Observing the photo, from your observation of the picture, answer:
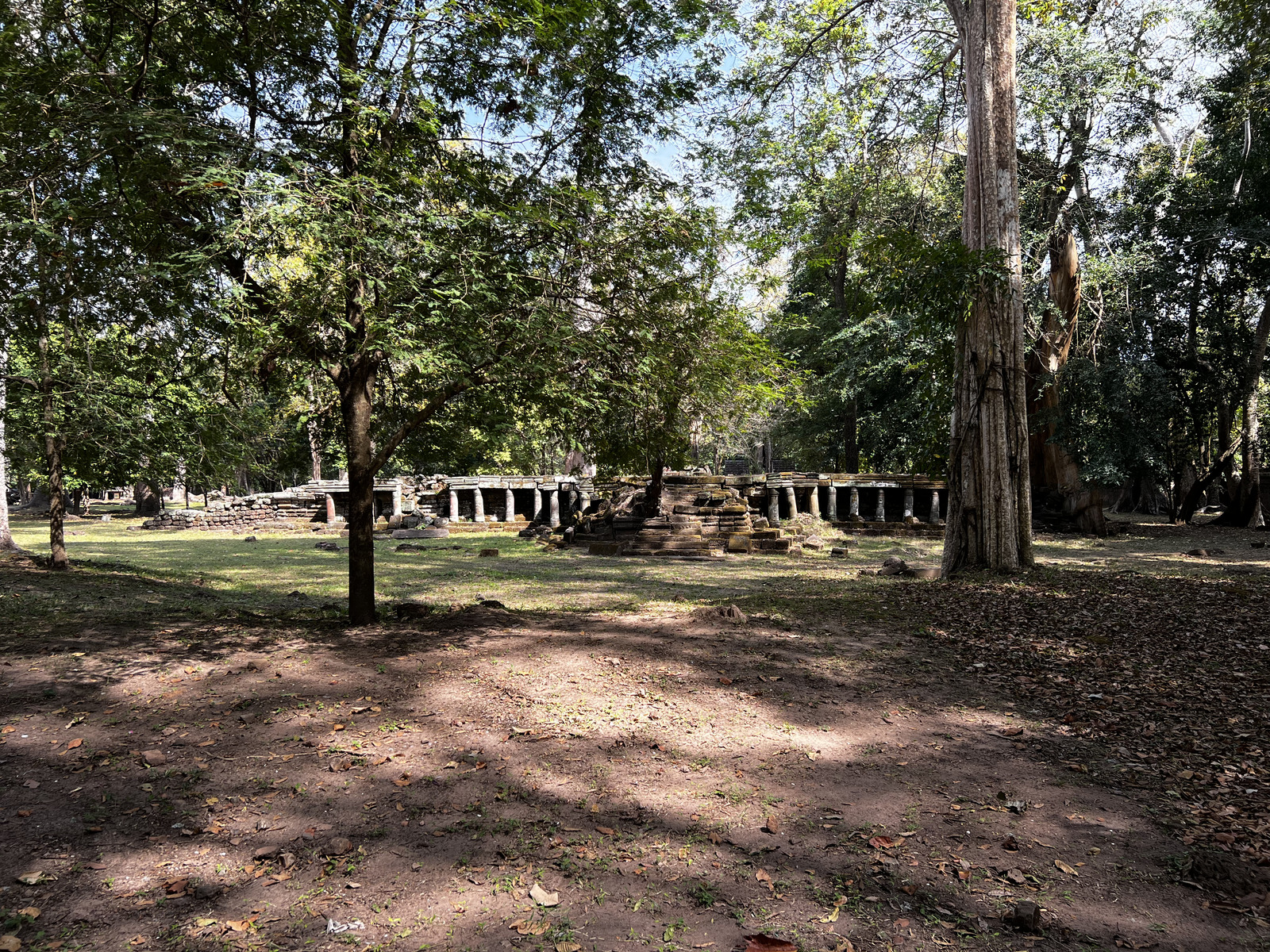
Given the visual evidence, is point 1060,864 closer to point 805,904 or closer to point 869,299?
point 805,904

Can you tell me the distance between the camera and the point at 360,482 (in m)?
6.77

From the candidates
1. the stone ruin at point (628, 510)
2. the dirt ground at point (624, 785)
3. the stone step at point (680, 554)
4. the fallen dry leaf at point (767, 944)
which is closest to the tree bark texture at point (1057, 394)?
the stone ruin at point (628, 510)

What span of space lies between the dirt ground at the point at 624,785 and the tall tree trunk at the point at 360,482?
1.22ft

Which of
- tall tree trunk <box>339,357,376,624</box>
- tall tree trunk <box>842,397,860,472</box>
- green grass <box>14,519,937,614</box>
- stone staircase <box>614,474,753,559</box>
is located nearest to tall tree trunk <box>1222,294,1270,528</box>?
green grass <box>14,519,937,614</box>

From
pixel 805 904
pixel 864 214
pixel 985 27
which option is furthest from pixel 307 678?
pixel 864 214

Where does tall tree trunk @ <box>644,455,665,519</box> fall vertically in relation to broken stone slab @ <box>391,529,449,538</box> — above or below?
above

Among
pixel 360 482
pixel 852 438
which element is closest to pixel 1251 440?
pixel 852 438

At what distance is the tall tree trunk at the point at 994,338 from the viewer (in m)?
10.1

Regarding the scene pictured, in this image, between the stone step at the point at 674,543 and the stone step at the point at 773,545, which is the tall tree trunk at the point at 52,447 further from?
the stone step at the point at 773,545

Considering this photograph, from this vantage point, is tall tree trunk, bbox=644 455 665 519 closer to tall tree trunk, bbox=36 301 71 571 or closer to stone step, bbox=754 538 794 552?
stone step, bbox=754 538 794 552

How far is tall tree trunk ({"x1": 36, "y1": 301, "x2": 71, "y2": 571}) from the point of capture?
7633mm

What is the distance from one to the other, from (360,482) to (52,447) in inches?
260

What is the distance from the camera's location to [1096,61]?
15828 mm

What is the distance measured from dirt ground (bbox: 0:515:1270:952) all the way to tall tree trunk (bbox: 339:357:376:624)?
37 centimetres
